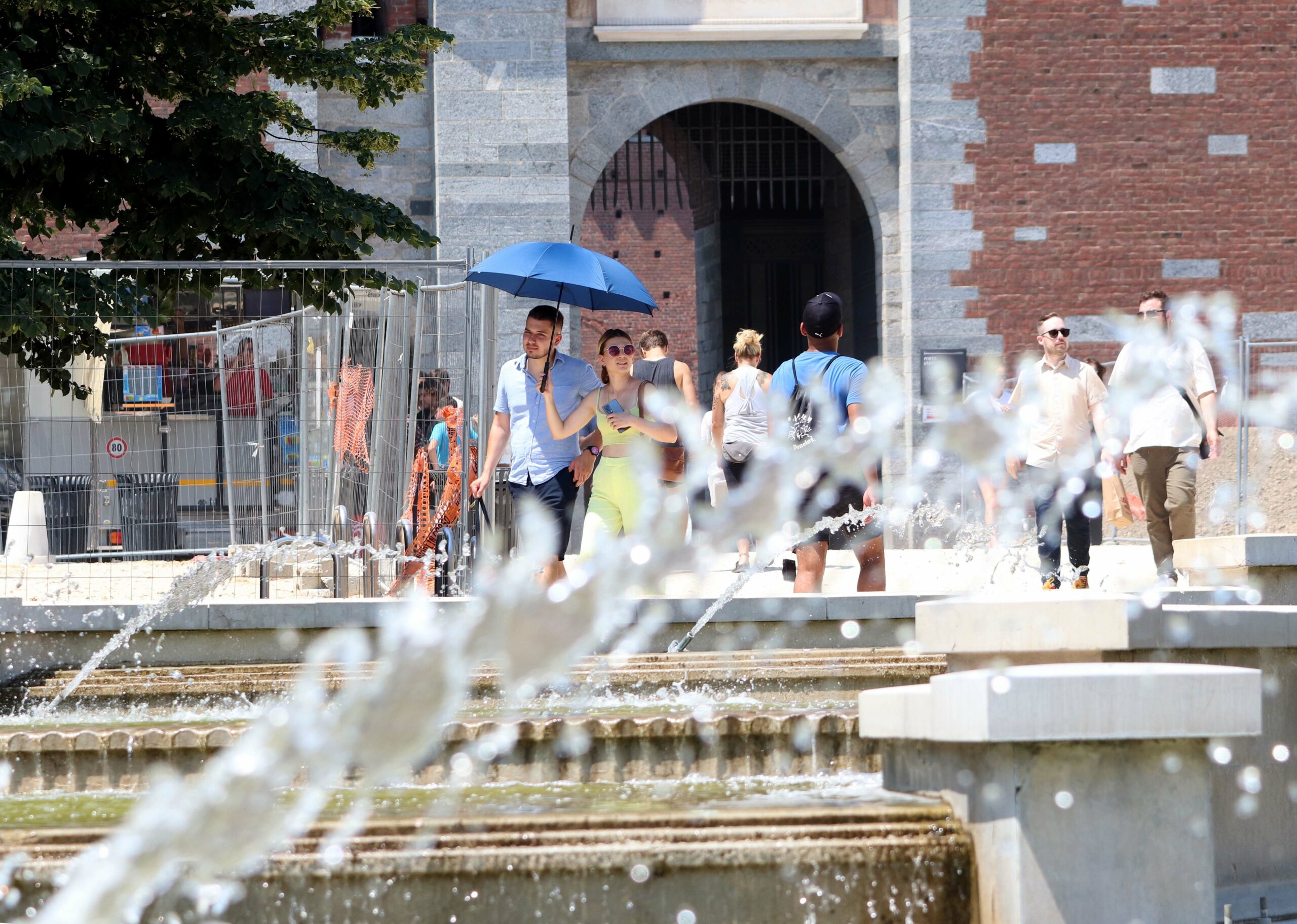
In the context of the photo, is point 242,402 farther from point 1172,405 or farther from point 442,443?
point 1172,405

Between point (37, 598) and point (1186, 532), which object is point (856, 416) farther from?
point (37, 598)

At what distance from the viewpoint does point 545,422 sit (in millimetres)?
8344

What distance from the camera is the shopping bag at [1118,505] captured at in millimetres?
10594

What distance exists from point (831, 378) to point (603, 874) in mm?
4301

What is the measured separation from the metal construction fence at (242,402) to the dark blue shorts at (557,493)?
76 centimetres

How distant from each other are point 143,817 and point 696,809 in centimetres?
256

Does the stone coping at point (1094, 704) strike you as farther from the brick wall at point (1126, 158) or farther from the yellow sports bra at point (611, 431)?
the brick wall at point (1126, 158)

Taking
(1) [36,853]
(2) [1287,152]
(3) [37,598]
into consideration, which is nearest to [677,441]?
(3) [37,598]

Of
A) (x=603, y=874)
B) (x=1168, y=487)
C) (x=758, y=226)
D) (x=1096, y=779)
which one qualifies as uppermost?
(x=758, y=226)

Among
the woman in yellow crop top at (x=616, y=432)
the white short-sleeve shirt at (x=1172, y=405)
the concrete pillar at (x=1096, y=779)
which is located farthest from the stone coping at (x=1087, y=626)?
the white short-sleeve shirt at (x=1172, y=405)

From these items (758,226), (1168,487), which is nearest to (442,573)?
(1168,487)

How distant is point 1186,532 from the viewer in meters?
9.41

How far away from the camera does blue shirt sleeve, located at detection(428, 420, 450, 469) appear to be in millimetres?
9766

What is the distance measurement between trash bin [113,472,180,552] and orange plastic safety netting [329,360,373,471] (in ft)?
3.17
